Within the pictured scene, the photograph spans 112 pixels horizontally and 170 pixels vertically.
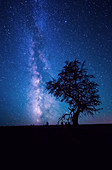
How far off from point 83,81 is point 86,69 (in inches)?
87.2

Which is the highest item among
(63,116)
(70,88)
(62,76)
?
(62,76)

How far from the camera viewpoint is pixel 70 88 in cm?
1612

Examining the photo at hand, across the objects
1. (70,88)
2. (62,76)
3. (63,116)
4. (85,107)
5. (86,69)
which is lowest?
(63,116)
